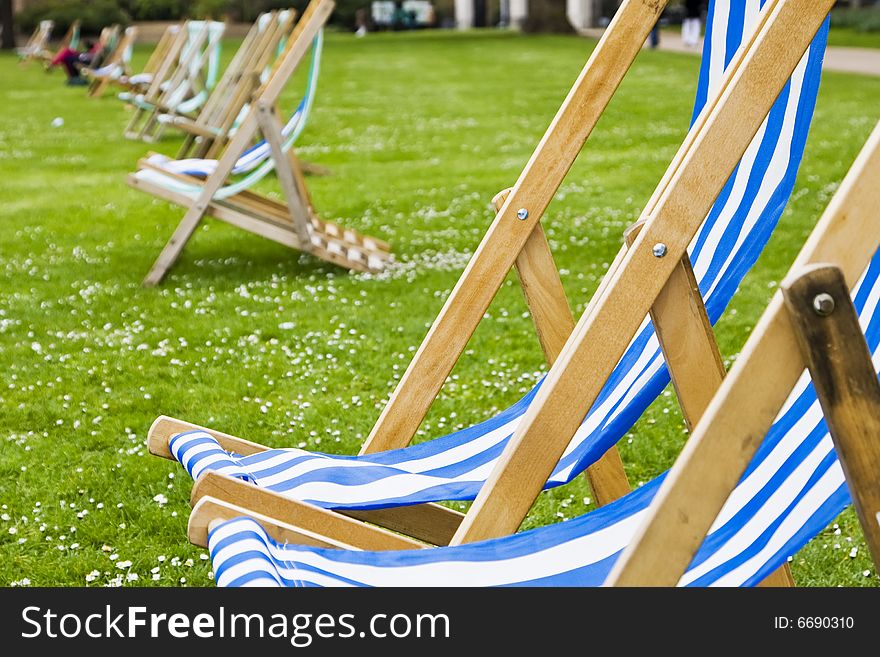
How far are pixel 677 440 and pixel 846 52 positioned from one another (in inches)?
770

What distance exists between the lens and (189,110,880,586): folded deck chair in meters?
1.48

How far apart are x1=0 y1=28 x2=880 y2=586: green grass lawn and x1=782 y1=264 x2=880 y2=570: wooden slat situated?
1361 millimetres

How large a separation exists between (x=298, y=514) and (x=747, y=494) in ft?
2.38

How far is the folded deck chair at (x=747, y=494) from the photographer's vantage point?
1.48m

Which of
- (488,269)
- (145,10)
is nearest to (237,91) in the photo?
(488,269)

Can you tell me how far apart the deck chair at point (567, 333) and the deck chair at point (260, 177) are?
3.00 metres

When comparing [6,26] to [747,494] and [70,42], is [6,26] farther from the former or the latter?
[747,494]

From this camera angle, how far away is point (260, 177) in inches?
225

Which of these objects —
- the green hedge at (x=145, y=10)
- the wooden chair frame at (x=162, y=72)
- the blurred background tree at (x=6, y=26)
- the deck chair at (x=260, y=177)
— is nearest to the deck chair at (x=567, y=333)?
the deck chair at (x=260, y=177)

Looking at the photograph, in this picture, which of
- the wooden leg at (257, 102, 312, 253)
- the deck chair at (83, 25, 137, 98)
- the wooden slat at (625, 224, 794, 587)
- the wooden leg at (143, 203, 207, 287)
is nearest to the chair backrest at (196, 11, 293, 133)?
the wooden leg at (257, 102, 312, 253)

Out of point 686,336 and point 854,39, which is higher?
point 854,39

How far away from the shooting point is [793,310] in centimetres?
145

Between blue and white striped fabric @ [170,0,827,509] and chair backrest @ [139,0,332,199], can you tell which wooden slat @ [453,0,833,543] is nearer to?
blue and white striped fabric @ [170,0,827,509]
